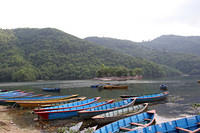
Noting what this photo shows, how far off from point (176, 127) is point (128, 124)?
4.80 metres

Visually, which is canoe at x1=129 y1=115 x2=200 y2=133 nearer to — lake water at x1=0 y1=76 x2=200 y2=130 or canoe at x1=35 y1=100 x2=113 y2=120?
lake water at x1=0 y1=76 x2=200 y2=130

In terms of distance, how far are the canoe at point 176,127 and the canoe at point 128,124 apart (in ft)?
5.51

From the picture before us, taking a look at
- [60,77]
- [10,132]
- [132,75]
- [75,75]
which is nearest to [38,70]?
[60,77]

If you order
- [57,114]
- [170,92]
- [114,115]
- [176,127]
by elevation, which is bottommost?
[170,92]

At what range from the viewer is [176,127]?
51.7 feet

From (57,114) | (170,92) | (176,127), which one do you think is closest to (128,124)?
(176,127)

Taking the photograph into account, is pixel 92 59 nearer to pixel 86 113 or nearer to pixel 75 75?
pixel 75 75

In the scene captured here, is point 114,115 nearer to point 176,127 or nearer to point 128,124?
point 128,124

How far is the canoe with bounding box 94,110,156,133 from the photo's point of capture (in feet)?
51.0

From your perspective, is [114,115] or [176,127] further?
[114,115]

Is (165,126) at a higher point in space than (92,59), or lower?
lower

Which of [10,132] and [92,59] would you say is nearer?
[10,132]

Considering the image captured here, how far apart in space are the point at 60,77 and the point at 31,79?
2775cm

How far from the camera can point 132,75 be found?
5669 inches
